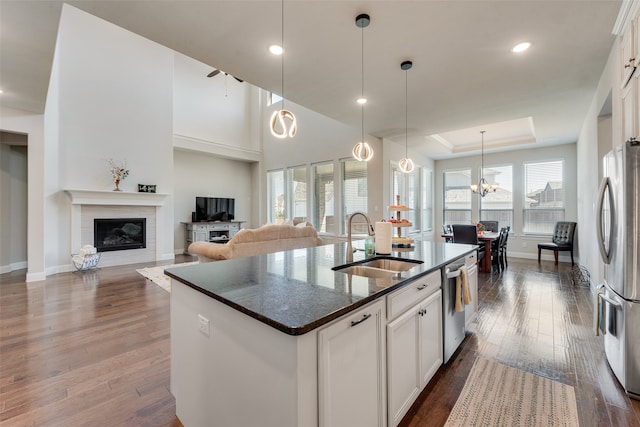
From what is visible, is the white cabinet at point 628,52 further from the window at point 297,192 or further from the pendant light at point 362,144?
the window at point 297,192

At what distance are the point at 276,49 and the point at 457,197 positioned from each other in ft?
24.2

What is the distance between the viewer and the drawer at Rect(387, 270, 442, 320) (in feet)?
4.76

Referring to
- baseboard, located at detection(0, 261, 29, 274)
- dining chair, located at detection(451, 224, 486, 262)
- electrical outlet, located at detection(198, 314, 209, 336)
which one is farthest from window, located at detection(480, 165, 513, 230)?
baseboard, located at detection(0, 261, 29, 274)

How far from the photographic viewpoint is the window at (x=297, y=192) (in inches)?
319

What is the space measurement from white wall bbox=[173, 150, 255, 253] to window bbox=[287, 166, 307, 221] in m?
1.76

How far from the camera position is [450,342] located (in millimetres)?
2275

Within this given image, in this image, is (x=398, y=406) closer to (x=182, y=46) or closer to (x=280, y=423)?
(x=280, y=423)

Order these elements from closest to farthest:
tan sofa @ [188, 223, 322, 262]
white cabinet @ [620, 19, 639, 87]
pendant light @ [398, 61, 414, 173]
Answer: white cabinet @ [620, 19, 639, 87] < pendant light @ [398, 61, 414, 173] < tan sofa @ [188, 223, 322, 262]

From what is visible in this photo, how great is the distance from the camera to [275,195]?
9.14 meters

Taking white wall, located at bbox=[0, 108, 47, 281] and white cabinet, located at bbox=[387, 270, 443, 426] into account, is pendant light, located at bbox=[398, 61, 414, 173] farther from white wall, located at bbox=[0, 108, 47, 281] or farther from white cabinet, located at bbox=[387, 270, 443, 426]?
white wall, located at bbox=[0, 108, 47, 281]

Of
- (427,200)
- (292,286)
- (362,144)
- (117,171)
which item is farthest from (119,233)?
(427,200)

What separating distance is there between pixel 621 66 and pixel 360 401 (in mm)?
3618

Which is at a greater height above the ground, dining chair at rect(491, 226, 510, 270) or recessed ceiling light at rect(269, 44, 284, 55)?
recessed ceiling light at rect(269, 44, 284, 55)

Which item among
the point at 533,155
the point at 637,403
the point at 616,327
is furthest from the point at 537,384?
the point at 533,155
